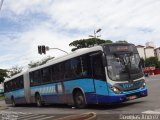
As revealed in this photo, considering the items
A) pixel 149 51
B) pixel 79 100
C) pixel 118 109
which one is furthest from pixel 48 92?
pixel 149 51

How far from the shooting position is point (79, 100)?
20.0m

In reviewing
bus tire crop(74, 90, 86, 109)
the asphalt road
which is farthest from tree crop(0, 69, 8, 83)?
bus tire crop(74, 90, 86, 109)

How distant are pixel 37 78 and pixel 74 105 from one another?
687 cm

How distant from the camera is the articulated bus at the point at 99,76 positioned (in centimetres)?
1736

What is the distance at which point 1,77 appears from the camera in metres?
126

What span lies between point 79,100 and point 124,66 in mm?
3437

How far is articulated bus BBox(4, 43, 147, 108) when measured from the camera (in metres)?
17.4

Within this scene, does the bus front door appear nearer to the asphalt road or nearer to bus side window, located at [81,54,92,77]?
bus side window, located at [81,54,92,77]

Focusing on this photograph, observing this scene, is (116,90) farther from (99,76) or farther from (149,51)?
(149,51)

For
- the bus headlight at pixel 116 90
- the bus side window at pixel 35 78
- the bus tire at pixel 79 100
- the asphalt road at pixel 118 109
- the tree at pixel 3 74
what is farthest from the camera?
the tree at pixel 3 74

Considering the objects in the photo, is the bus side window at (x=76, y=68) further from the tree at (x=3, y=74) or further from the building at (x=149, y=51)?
the building at (x=149, y=51)

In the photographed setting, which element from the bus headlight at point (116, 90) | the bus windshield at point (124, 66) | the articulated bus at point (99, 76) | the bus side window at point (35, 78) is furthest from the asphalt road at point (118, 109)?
the bus side window at point (35, 78)

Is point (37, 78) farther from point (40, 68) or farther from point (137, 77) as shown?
point (137, 77)

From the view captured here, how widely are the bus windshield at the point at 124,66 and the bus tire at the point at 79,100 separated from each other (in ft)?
9.11
